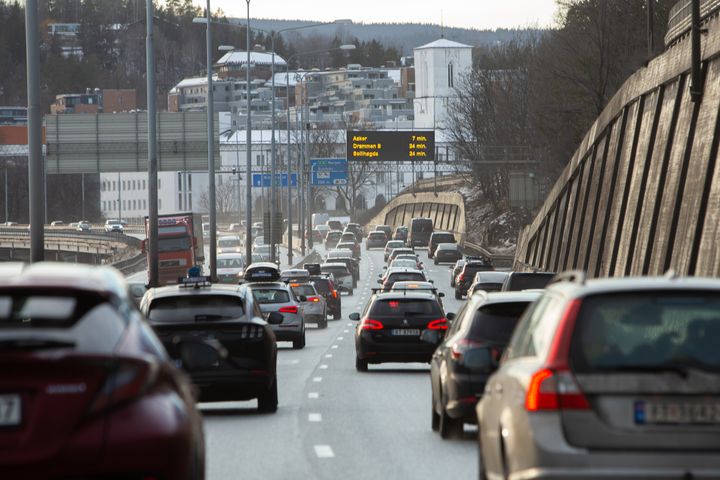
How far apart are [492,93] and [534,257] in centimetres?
5026

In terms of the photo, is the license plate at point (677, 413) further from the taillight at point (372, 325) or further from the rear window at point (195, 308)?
the taillight at point (372, 325)

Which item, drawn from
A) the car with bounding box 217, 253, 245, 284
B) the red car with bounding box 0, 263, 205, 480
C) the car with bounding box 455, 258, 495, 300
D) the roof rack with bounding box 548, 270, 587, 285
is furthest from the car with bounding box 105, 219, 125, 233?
the red car with bounding box 0, 263, 205, 480

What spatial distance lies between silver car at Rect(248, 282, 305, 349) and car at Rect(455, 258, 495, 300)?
28.6 metres

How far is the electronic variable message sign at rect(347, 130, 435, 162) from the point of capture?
9794cm

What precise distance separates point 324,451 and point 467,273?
168 ft

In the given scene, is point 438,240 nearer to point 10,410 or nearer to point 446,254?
point 446,254

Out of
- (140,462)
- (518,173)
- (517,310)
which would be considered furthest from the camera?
A: (518,173)

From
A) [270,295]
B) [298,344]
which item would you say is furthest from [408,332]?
[270,295]

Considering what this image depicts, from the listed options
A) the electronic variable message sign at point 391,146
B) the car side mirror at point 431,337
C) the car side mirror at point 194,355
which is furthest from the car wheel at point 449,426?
the electronic variable message sign at point 391,146

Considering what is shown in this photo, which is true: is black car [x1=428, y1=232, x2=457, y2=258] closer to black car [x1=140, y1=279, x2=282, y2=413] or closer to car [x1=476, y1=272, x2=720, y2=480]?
black car [x1=140, y1=279, x2=282, y2=413]

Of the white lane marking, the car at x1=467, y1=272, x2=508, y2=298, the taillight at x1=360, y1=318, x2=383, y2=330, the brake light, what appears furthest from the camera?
the car at x1=467, y1=272, x2=508, y2=298

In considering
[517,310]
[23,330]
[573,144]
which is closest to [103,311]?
[23,330]

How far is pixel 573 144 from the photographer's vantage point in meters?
90.6

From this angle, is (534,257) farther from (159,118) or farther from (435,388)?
(435,388)
